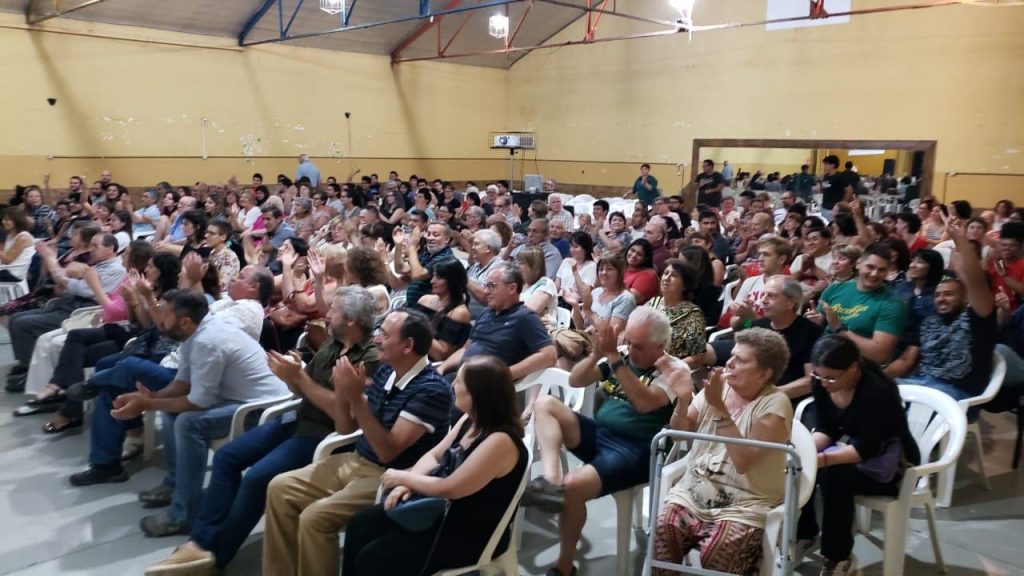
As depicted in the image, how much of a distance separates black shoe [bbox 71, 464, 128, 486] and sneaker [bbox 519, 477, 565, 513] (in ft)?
7.07

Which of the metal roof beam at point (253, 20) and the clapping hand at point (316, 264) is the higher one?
the metal roof beam at point (253, 20)

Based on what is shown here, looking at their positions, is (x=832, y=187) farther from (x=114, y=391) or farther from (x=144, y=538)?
(x=144, y=538)

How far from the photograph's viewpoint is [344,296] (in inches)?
113

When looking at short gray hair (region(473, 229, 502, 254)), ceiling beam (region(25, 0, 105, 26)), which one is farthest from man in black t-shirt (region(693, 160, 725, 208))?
ceiling beam (region(25, 0, 105, 26))

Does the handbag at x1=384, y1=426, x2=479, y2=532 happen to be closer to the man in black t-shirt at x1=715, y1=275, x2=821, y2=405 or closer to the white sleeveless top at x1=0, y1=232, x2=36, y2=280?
the man in black t-shirt at x1=715, y1=275, x2=821, y2=405

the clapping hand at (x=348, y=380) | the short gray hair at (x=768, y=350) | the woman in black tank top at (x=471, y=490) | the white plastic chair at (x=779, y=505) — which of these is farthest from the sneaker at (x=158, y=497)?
the short gray hair at (x=768, y=350)

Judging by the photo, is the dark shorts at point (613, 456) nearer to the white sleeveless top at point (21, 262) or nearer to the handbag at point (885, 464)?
the handbag at point (885, 464)

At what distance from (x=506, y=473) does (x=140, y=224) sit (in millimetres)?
8023

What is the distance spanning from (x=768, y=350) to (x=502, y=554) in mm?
1059

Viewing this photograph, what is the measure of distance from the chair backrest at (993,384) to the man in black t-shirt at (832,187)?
604 cm

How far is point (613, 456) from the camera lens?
2637mm

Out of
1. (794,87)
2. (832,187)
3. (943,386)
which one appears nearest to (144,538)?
(943,386)

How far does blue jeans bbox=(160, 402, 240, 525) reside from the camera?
3.04 meters

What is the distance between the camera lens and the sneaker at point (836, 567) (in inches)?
98.3
